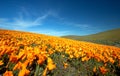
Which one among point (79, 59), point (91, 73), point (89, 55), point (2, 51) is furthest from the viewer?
point (79, 59)

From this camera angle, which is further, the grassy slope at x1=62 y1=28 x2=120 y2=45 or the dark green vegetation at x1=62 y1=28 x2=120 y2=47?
the grassy slope at x1=62 y1=28 x2=120 y2=45

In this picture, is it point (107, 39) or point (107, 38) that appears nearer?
point (107, 39)

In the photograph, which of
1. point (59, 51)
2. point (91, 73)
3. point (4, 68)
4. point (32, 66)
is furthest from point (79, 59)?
point (4, 68)

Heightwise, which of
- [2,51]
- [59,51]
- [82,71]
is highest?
[2,51]

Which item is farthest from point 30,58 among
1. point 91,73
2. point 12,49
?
point 91,73

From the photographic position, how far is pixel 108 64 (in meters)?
6.92

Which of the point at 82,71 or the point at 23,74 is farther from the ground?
the point at 23,74

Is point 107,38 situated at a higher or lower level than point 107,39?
higher

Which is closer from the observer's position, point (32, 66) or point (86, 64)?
point (32, 66)

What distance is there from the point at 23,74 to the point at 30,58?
834 mm

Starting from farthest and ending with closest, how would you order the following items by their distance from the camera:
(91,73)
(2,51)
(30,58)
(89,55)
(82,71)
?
1. (89,55)
2. (82,71)
3. (91,73)
4. (2,51)
5. (30,58)

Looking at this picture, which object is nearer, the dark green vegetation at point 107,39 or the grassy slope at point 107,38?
the dark green vegetation at point 107,39

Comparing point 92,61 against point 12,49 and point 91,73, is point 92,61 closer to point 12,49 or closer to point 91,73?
point 91,73

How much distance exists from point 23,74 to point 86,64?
15.7ft
